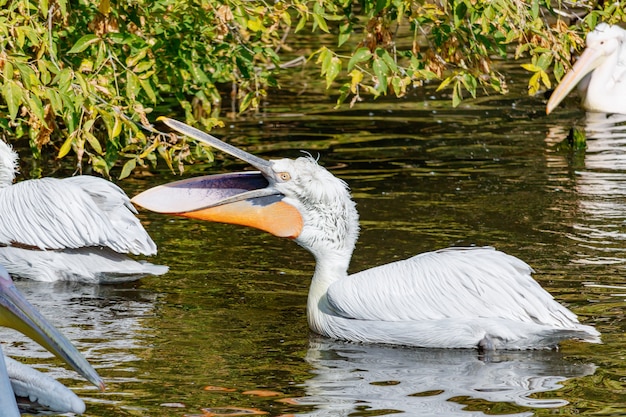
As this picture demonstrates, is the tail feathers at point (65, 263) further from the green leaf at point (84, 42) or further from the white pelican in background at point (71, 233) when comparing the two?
the green leaf at point (84, 42)

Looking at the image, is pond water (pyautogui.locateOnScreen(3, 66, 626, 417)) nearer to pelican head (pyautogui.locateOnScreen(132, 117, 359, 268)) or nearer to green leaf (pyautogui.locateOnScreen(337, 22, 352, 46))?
pelican head (pyautogui.locateOnScreen(132, 117, 359, 268))

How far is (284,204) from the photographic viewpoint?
5914mm

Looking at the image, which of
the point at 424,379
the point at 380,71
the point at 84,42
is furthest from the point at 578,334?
the point at 84,42

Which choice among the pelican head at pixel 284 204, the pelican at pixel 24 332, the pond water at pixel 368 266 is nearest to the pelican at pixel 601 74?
the pond water at pixel 368 266

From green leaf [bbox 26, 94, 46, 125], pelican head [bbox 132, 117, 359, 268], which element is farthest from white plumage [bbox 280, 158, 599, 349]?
green leaf [bbox 26, 94, 46, 125]

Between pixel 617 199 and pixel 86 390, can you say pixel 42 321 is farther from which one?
pixel 617 199

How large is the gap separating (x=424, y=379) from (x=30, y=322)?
2290mm

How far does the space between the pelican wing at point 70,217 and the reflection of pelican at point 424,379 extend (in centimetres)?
141

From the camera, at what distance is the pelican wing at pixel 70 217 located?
263 inches

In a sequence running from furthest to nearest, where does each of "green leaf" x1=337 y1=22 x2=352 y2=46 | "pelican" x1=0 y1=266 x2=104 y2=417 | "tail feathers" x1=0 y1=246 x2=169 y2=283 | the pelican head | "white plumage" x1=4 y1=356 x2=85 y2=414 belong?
"green leaf" x1=337 y1=22 x2=352 y2=46, "tail feathers" x1=0 y1=246 x2=169 y2=283, the pelican head, "white plumage" x1=4 y1=356 x2=85 y2=414, "pelican" x1=0 y1=266 x2=104 y2=417

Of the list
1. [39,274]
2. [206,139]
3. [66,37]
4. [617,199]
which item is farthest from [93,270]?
[617,199]

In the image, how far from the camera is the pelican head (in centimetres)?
588

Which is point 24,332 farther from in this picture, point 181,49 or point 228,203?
point 181,49

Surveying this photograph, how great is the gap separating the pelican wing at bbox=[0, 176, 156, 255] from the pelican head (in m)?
0.78
